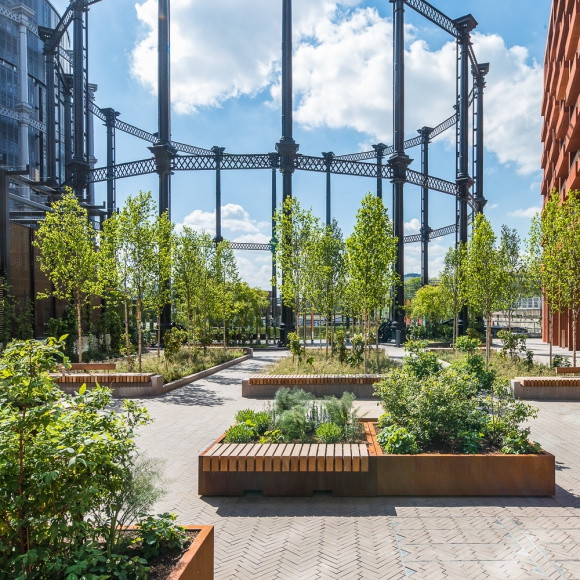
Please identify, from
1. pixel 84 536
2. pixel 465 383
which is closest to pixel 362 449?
pixel 465 383

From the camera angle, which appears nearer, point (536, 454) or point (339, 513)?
point (339, 513)

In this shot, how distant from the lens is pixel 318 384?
1205 centimetres

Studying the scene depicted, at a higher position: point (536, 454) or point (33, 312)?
point (33, 312)

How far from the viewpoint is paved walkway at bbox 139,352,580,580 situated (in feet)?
13.1

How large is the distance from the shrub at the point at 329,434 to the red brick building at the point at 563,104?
2067 cm

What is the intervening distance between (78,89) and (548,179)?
32214 mm

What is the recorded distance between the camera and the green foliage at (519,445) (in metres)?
5.71

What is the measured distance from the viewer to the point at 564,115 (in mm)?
25562

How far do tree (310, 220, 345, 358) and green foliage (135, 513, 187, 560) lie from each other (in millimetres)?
15938

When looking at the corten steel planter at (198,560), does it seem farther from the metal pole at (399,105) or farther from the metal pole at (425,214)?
the metal pole at (425,214)

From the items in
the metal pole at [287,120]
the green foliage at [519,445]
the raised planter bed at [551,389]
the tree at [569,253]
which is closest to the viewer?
the green foliage at [519,445]

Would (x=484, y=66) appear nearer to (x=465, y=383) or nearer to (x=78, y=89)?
(x=78, y=89)

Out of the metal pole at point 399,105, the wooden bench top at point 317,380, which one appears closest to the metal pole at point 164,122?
the metal pole at point 399,105

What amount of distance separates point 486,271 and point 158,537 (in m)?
15.7
